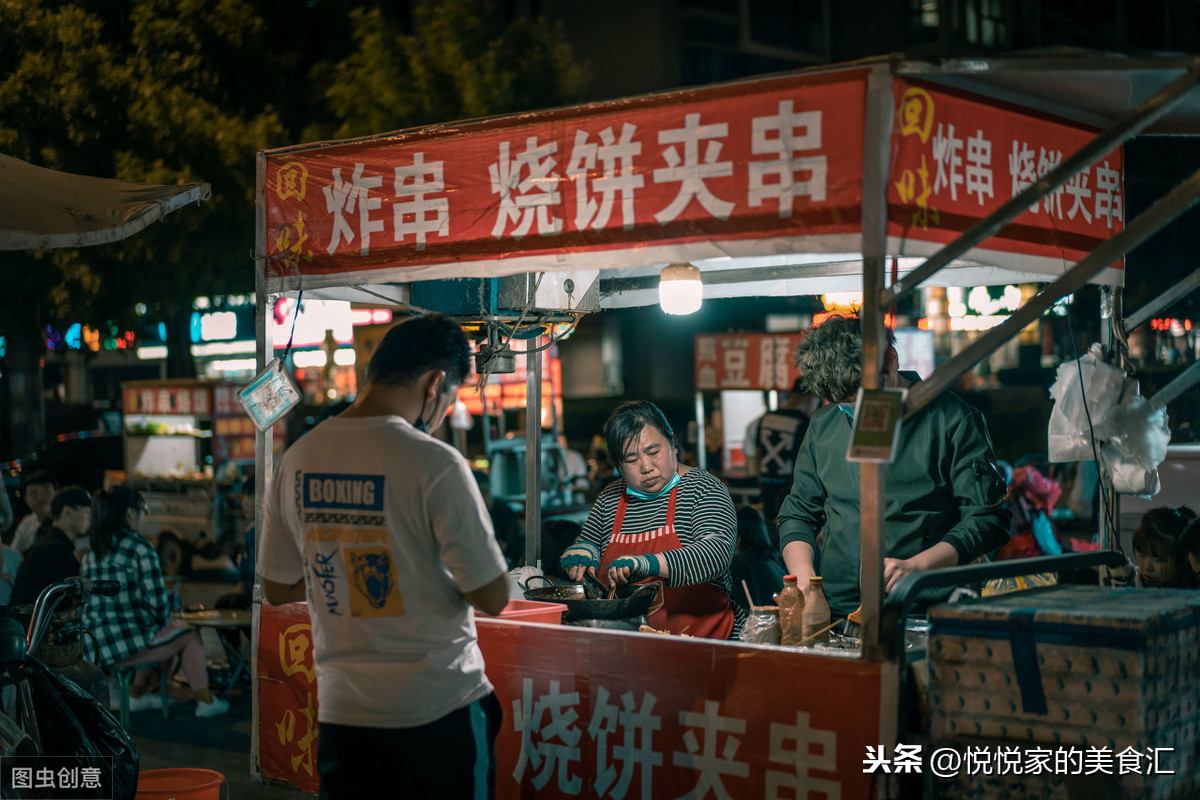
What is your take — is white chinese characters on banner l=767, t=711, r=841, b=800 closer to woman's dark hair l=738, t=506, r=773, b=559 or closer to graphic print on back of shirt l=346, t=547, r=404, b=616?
graphic print on back of shirt l=346, t=547, r=404, b=616

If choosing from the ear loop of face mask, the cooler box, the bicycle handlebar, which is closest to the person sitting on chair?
the bicycle handlebar

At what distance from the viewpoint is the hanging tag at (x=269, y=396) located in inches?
187

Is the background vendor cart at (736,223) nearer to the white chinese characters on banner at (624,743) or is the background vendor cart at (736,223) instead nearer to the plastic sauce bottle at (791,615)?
the white chinese characters on banner at (624,743)

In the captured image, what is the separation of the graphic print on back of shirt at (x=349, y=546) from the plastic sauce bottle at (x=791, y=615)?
1.66m

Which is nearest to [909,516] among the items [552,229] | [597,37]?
[552,229]

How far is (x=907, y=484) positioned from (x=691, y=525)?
107 centimetres

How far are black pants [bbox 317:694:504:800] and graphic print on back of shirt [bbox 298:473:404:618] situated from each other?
0.32 meters

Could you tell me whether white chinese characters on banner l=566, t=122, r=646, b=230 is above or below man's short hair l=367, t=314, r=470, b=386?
above

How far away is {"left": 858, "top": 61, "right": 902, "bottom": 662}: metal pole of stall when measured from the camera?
3.30 m

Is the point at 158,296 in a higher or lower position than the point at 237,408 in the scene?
higher

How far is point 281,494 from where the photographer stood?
3.11m

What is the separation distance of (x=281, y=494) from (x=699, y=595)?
2261 millimetres

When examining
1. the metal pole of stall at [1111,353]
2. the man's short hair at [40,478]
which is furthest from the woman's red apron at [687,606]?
the man's short hair at [40,478]

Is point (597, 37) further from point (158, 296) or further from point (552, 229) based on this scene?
point (552, 229)
